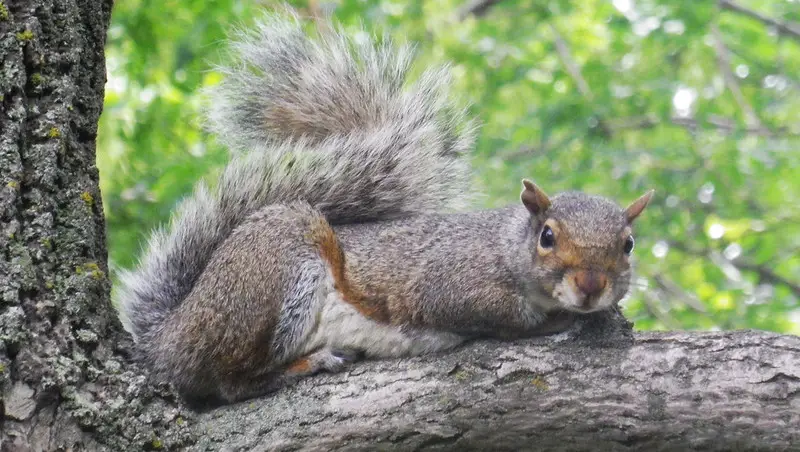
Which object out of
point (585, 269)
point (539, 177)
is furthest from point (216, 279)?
point (539, 177)

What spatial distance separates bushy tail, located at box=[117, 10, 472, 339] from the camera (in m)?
2.67

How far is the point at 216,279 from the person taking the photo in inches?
94.8

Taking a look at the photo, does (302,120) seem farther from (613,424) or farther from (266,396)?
(613,424)

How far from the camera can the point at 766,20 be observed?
580 centimetres

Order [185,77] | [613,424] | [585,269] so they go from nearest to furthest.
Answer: [613,424]
[585,269]
[185,77]

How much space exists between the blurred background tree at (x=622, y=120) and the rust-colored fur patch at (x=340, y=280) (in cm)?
192

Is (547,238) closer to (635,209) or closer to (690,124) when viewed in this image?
(635,209)

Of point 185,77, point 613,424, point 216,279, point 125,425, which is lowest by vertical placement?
point 613,424

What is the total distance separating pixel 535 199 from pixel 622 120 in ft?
11.9

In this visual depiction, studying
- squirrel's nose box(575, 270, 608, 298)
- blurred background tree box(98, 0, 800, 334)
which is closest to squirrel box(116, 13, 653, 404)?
squirrel's nose box(575, 270, 608, 298)

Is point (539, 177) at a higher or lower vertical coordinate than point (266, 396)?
higher

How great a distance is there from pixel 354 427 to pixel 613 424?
0.59 meters

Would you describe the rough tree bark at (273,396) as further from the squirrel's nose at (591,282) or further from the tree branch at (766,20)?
the tree branch at (766,20)

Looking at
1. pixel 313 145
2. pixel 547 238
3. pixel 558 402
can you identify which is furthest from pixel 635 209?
pixel 313 145
